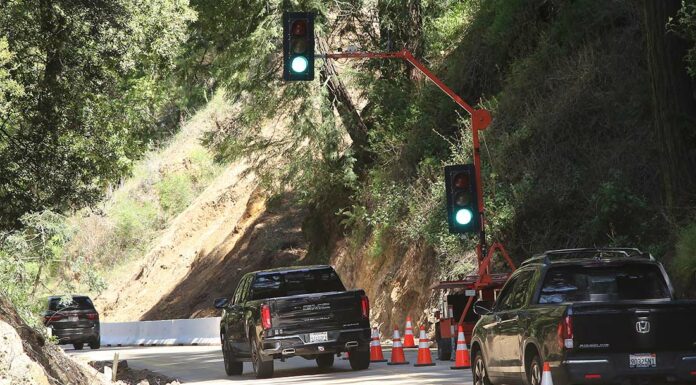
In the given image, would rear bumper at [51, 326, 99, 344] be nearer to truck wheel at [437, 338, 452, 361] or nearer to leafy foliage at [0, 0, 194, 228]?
leafy foliage at [0, 0, 194, 228]

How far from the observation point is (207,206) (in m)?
67.7

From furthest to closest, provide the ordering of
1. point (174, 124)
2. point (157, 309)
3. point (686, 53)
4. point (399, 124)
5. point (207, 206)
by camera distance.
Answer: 1. point (174, 124)
2. point (207, 206)
3. point (157, 309)
4. point (399, 124)
5. point (686, 53)

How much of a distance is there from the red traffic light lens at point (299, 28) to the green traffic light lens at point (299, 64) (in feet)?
1.46

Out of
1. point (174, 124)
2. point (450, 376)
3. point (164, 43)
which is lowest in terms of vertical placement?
point (450, 376)

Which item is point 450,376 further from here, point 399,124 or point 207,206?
point 207,206

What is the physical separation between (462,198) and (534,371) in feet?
30.5

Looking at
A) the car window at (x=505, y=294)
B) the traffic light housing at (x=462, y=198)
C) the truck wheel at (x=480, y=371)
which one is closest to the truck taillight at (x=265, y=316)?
the traffic light housing at (x=462, y=198)

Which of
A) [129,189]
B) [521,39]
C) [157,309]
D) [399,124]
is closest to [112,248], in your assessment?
[129,189]

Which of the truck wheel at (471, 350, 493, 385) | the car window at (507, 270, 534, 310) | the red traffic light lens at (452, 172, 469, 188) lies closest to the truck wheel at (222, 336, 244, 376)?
the red traffic light lens at (452, 172, 469, 188)

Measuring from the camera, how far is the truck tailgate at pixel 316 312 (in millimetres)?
22703

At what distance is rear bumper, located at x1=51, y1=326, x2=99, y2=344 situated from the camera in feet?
142

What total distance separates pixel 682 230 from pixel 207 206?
1775 inches

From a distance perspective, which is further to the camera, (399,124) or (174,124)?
(174,124)

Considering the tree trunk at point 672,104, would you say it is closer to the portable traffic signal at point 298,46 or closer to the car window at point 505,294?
the portable traffic signal at point 298,46
